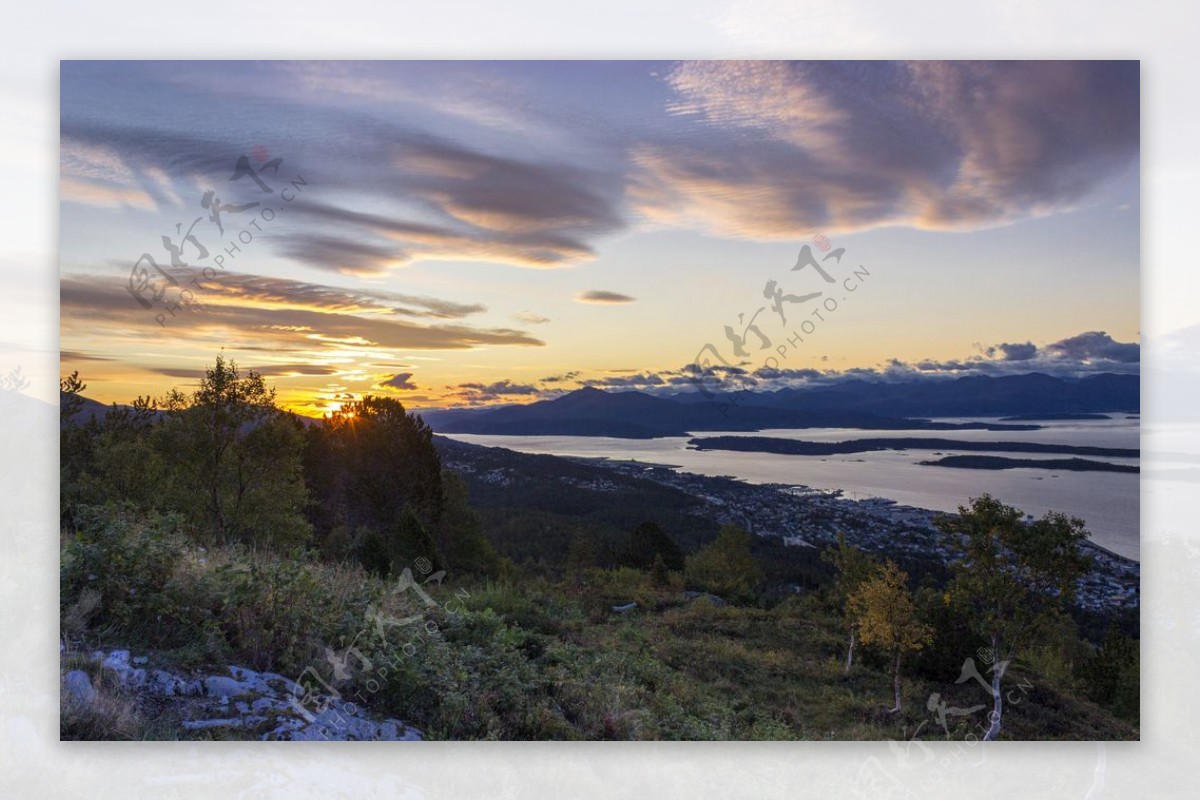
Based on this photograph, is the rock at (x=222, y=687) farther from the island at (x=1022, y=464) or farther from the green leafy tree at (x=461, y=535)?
the island at (x=1022, y=464)

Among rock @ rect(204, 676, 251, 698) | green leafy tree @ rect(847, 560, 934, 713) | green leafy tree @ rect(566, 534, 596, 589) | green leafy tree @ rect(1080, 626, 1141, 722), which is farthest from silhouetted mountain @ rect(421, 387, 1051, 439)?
rock @ rect(204, 676, 251, 698)

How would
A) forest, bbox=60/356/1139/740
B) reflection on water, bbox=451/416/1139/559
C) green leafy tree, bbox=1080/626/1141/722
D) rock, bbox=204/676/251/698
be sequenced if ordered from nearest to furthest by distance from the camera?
1. rock, bbox=204/676/251/698
2. forest, bbox=60/356/1139/740
3. green leafy tree, bbox=1080/626/1141/722
4. reflection on water, bbox=451/416/1139/559

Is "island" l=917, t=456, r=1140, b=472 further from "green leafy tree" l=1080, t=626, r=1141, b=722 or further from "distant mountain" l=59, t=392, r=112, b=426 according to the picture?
"distant mountain" l=59, t=392, r=112, b=426

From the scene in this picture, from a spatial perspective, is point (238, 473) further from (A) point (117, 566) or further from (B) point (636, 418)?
(B) point (636, 418)

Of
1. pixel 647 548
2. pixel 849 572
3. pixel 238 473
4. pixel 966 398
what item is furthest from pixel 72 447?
pixel 966 398

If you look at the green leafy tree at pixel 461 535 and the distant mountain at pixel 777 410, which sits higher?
the distant mountain at pixel 777 410

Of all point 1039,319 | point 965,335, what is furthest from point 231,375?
point 1039,319

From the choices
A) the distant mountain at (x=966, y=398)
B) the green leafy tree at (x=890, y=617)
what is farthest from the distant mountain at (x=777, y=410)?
the green leafy tree at (x=890, y=617)
